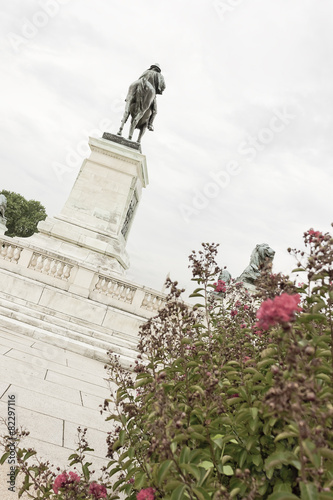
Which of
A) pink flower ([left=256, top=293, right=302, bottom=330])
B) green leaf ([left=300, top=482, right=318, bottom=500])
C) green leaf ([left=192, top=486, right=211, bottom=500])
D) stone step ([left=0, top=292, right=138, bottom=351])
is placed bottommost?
stone step ([left=0, top=292, right=138, bottom=351])

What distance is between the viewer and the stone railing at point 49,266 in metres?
9.75

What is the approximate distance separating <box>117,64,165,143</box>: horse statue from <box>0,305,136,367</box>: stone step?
9.57m

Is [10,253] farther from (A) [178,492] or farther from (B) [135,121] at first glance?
(A) [178,492]

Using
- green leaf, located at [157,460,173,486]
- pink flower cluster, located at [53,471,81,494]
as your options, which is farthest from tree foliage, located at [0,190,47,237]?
green leaf, located at [157,460,173,486]

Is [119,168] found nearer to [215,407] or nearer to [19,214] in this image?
[215,407]

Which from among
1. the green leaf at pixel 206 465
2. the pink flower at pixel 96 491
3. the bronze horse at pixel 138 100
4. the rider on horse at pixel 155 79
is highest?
the rider on horse at pixel 155 79

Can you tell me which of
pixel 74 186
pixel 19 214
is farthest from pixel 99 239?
pixel 19 214

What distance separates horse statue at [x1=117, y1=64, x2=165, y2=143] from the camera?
47.8 feet

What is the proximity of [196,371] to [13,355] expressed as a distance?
4.57 metres

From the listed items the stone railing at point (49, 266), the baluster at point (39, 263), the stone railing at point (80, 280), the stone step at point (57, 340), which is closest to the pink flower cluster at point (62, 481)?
the stone step at point (57, 340)

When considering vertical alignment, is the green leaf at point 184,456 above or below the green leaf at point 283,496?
below

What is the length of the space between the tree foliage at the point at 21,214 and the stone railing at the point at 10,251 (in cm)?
4422

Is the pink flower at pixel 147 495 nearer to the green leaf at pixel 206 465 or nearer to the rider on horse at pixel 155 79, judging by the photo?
the green leaf at pixel 206 465

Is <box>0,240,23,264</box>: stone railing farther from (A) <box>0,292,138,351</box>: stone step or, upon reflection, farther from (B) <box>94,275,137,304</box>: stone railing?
(B) <box>94,275,137,304</box>: stone railing
